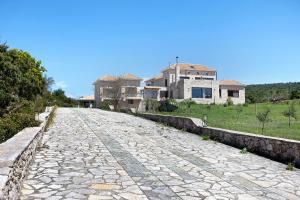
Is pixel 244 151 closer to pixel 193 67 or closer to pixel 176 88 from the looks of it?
pixel 176 88

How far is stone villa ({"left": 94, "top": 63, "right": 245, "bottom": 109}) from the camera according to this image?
209 feet

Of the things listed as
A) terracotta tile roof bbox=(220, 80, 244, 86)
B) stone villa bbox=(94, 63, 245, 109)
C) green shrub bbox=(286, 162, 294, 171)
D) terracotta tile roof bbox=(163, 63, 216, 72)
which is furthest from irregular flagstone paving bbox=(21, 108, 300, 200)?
terracotta tile roof bbox=(163, 63, 216, 72)

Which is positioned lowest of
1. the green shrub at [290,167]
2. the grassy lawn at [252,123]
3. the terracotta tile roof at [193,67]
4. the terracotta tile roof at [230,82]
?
the green shrub at [290,167]

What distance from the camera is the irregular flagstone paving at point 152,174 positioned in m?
6.59

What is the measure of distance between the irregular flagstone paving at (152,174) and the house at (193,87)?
50.9 meters

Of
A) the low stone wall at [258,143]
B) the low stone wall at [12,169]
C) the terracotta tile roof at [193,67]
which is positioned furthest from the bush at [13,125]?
the terracotta tile roof at [193,67]

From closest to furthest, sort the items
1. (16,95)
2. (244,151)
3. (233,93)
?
1. (244,151)
2. (16,95)
3. (233,93)

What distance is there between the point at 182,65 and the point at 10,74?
166 ft

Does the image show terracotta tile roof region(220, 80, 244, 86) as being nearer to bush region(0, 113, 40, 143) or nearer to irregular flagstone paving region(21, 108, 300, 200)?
irregular flagstone paving region(21, 108, 300, 200)

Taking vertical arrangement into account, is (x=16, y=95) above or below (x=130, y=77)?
below

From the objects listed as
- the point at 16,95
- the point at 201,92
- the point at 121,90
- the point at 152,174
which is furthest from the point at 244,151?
the point at 121,90

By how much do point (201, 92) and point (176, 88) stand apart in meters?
5.00

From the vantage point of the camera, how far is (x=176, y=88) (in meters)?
66.6

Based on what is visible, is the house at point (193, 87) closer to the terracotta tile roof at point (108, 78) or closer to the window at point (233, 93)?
the window at point (233, 93)
